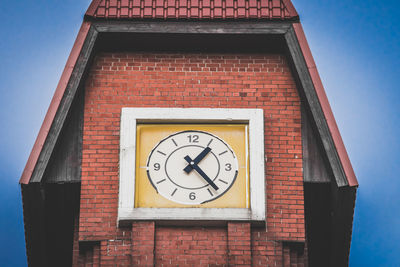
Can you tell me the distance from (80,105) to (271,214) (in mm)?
3280

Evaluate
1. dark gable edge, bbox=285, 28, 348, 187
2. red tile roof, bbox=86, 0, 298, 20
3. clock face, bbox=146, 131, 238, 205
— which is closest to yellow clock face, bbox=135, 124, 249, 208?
clock face, bbox=146, 131, 238, 205

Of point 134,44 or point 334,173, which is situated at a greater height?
point 134,44

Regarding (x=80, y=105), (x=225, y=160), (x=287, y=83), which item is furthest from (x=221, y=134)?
(x=80, y=105)

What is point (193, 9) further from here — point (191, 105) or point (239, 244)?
point (239, 244)

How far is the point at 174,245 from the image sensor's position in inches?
394

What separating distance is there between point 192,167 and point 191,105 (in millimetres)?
993

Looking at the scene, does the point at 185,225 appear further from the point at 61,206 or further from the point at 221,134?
the point at 61,206

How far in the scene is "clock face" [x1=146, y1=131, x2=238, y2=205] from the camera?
10266 millimetres

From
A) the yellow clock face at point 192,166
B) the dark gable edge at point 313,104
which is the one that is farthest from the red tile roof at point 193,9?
the yellow clock face at point 192,166

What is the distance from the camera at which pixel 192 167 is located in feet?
33.8

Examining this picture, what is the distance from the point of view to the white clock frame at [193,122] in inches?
394

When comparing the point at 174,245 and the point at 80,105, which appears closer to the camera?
the point at 174,245

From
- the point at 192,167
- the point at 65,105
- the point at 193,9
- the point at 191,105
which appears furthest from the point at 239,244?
the point at 193,9

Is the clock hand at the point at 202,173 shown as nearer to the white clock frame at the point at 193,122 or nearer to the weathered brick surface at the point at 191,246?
the white clock frame at the point at 193,122
